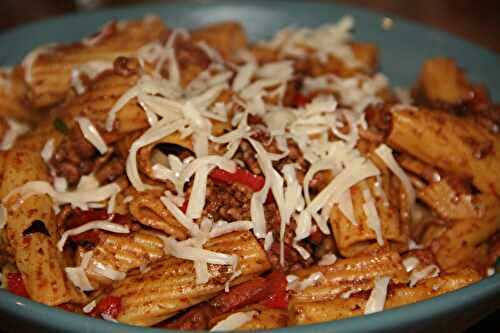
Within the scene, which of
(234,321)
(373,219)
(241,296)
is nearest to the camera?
(234,321)

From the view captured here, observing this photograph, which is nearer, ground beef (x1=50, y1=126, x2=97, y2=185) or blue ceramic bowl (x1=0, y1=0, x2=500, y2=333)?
ground beef (x1=50, y1=126, x2=97, y2=185)

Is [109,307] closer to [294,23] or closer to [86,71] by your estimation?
[86,71]

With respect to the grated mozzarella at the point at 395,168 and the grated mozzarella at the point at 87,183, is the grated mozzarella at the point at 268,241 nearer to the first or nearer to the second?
the grated mozzarella at the point at 395,168

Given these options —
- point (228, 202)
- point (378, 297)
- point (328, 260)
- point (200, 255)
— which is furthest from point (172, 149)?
point (378, 297)

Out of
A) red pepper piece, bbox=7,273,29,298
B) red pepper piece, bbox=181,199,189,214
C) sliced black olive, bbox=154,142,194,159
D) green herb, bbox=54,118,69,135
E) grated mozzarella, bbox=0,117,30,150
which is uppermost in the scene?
green herb, bbox=54,118,69,135

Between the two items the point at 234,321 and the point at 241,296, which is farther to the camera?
the point at 241,296

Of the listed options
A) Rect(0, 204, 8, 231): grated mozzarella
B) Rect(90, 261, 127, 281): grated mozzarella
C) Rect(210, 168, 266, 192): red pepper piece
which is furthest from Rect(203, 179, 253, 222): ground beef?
Rect(0, 204, 8, 231): grated mozzarella

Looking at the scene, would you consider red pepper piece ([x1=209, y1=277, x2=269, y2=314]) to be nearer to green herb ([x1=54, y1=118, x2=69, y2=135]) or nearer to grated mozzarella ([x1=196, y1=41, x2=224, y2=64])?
green herb ([x1=54, y1=118, x2=69, y2=135])
